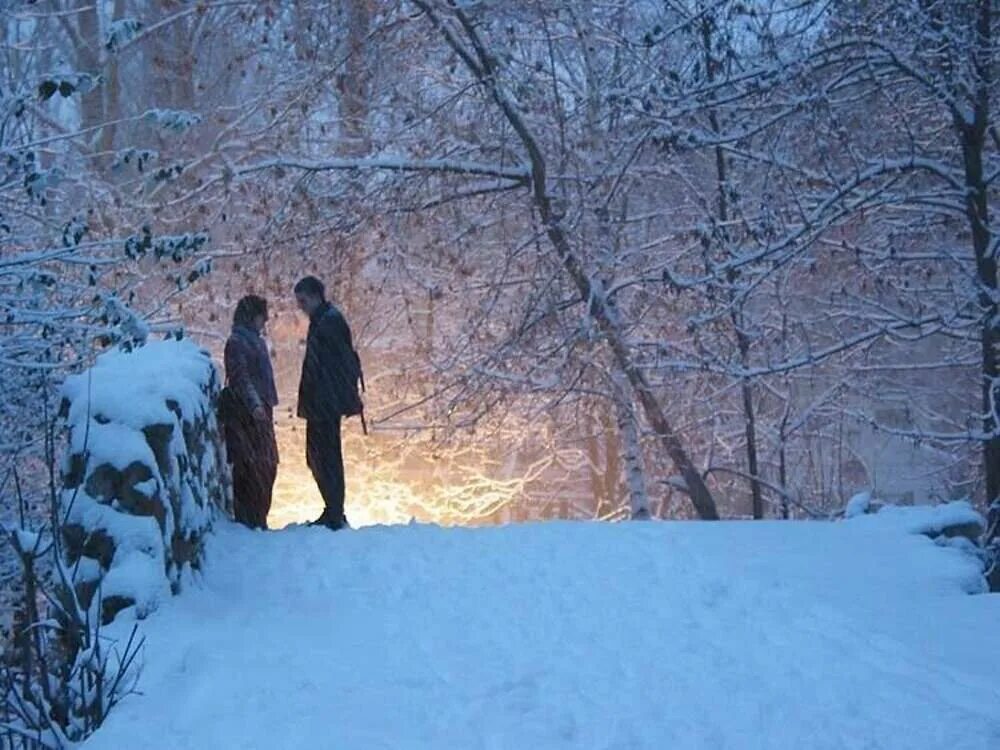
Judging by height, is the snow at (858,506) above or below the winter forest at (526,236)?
below

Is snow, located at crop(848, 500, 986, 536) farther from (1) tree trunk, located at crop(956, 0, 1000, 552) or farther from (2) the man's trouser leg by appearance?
(2) the man's trouser leg

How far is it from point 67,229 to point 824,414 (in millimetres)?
12430

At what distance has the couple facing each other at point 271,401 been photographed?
8.70m

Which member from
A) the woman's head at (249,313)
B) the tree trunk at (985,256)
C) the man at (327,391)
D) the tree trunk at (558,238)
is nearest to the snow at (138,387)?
the woman's head at (249,313)

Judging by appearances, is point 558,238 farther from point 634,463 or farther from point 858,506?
point 858,506

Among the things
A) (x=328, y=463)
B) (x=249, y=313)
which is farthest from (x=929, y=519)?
(x=249, y=313)

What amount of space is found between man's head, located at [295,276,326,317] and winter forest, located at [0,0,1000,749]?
1.05 m

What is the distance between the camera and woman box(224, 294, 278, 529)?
8648mm

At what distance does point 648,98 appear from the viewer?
39.6 feet

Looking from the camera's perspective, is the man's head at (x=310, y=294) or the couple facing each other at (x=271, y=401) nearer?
the couple facing each other at (x=271, y=401)

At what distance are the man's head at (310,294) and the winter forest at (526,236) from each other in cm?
105

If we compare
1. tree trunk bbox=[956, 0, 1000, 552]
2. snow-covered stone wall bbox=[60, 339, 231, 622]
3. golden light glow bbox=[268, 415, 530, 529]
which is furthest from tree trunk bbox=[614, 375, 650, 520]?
snow-covered stone wall bbox=[60, 339, 231, 622]

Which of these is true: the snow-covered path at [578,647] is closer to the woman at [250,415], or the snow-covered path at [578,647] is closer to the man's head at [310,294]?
the woman at [250,415]

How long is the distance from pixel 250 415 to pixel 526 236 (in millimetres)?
6770
